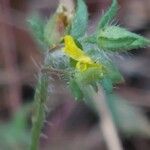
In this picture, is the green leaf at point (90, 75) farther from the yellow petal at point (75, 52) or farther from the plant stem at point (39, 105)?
the plant stem at point (39, 105)

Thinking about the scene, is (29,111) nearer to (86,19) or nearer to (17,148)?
(17,148)

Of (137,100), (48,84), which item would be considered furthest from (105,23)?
(137,100)

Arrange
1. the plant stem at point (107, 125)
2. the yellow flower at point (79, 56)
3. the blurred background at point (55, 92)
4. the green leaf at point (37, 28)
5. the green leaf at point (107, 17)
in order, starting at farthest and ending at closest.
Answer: the blurred background at point (55, 92) → the plant stem at point (107, 125) → the green leaf at point (37, 28) → the green leaf at point (107, 17) → the yellow flower at point (79, 56)

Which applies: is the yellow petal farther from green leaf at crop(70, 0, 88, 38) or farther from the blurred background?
the blurred background

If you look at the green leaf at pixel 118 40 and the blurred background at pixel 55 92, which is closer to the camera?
the green leaf at pixel 118 40

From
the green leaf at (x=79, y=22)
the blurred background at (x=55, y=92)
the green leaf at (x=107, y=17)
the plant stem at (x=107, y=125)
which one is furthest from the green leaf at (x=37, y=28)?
the plant stem at (x=107, y=125)

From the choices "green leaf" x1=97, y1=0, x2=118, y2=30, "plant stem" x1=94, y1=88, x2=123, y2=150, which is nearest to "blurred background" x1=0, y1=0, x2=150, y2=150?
"plant stem" x1=94, y1=88, x2=123, y2=150

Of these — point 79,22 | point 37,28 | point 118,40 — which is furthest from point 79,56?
point 37,28
